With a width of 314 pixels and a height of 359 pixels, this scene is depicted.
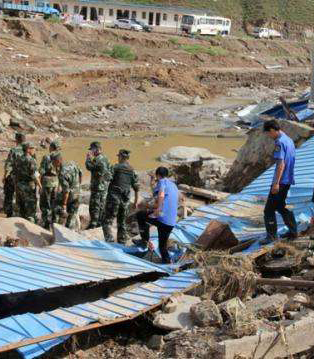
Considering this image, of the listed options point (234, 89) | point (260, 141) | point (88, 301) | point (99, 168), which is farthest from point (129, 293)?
point (234, 89)

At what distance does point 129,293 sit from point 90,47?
41062 mm

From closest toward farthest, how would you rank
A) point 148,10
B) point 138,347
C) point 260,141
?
1. point 138,347
2. point 260,141
3. point 148,10

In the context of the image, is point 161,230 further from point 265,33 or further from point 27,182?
point 265,33

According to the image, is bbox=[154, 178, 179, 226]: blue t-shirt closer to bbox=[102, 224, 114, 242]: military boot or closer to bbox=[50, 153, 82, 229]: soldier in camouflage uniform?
bbox=[102, 224, 114, 242]: military boot

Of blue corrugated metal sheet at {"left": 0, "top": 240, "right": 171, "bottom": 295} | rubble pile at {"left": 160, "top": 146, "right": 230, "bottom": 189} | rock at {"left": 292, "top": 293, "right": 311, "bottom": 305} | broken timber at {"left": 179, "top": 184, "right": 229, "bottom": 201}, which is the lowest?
rubble pile at {"left": 160, "top": 146, "right": 230, "bottom": 189}

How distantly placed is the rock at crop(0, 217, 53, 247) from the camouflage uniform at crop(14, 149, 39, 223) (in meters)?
1.50

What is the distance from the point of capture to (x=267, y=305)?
6.88 meters

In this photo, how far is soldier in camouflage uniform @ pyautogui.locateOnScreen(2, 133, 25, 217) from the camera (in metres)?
11.9

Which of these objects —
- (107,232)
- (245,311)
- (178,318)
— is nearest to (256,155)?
(107,232)

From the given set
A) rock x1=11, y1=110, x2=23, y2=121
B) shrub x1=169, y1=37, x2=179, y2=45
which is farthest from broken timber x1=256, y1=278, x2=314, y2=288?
shrub x1=169, y1=37, x2=179, y2=45

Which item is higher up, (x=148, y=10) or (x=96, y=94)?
(x=148, y=10)

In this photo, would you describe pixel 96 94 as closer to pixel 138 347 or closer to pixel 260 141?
pixel 260 141

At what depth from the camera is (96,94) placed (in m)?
33.9

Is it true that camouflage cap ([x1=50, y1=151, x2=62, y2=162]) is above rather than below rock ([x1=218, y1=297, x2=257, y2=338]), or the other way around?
above
